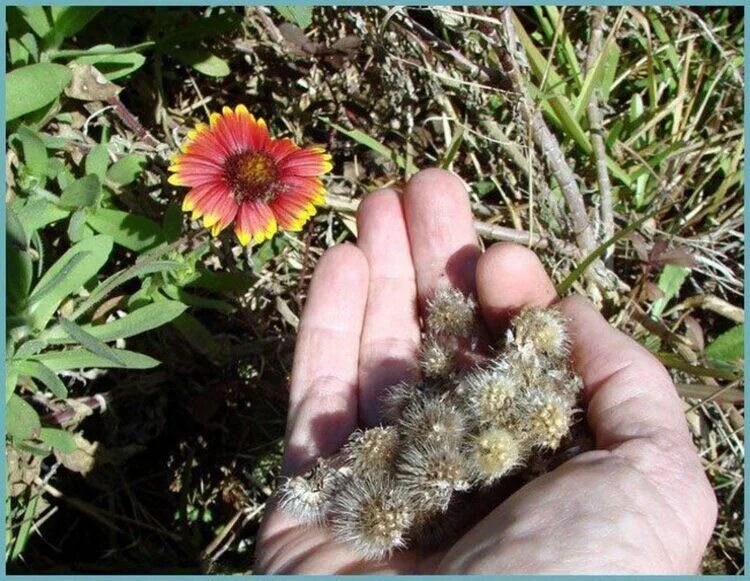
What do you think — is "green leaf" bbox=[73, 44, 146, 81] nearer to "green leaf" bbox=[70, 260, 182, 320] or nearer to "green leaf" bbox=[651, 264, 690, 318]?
"green leaf" bbox=[70, 260, 182, 320]

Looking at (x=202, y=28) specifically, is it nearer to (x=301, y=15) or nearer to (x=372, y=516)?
(x=301, y=15)

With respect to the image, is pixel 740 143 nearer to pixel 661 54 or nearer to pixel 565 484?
pixel 661 54

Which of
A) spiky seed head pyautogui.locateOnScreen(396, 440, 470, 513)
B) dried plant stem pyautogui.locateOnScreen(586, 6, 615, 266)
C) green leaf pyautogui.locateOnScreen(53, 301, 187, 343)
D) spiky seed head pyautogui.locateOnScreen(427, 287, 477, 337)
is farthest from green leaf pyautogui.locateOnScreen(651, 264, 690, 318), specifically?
green leaf pyautogui.locateOnScreen(53, 301, 187, 343)

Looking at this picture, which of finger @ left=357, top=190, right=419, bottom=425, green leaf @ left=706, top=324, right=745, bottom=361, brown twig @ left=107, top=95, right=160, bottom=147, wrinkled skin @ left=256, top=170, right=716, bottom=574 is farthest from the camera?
green leaf @ left=706, top=324, right=745, bottom=361

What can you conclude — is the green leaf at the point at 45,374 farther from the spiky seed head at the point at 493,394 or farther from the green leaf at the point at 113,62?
the spiky seed head at the point at 493,394

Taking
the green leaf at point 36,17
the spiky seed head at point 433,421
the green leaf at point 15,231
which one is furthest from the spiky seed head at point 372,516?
the green leaf at point 36,17

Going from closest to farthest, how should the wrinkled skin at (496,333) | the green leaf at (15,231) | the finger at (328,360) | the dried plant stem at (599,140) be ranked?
the wrinkled skin at (496,333), the green leaf at (15,231), the finger at (328,360), the dried plant stem at (599,140)

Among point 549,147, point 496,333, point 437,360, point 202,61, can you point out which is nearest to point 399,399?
point 437,360

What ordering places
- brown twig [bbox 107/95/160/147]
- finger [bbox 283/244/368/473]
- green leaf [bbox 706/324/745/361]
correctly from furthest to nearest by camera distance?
1. green leaf [bbox 706/324/745/361]
2. brown twig [bbox 107/95/160/147]
3. finger [bbox 283/244/368/473]
